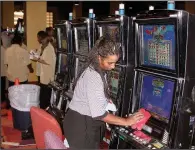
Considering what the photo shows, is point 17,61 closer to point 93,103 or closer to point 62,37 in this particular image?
point 62,37

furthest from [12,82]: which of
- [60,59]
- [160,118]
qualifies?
[160,118]

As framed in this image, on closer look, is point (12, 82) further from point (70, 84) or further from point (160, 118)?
point (160, 118)

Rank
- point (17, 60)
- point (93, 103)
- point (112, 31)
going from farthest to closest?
1. point (17, 60)
2. point (112, 31)
3. point (93, 103)

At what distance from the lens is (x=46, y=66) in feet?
17.6

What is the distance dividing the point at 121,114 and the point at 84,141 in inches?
19.3

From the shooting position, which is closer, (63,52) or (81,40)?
(81,40)

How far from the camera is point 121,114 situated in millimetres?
2738

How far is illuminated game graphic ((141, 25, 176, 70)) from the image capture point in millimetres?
2188

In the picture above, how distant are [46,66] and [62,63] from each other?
69cm

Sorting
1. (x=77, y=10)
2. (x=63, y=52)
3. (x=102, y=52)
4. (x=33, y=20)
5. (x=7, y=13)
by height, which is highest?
(x=77, y=10)

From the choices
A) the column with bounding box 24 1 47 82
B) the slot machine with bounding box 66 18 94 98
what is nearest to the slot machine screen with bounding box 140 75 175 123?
the slot machine with bounding box 66 18 94 98

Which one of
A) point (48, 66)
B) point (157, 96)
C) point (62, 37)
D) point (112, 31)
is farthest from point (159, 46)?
point (48, 66)

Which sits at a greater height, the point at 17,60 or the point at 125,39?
the point at 125,39

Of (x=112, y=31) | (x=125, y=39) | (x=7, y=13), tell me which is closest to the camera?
(x=125, y=39)
